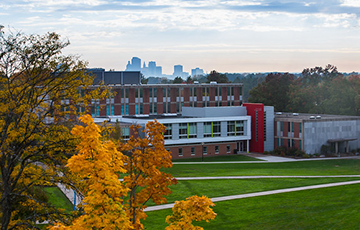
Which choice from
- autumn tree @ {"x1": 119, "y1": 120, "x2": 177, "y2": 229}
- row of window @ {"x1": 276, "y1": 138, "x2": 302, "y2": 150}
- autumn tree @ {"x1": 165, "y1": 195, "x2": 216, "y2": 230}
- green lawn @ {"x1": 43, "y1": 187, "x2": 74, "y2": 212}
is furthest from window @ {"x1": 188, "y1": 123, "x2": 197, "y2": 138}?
autumn tree @ {"x1": 165, "y1": 195, "x2": 216, "y2": 230}

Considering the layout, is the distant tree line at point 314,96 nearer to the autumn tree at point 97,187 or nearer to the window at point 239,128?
the window at point 239,128

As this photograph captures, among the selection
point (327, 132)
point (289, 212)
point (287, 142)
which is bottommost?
point (289, 212)

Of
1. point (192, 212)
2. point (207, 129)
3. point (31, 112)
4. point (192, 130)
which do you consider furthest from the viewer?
point (207, 129)

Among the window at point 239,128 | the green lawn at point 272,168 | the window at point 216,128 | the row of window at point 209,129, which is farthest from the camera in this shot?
the window at point 239,128

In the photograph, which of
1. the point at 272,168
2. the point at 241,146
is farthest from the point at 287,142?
the point at 272,168

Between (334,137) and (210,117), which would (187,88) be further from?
(334,137)

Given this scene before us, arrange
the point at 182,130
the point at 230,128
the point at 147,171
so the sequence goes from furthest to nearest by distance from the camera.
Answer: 1. the point at 230,128
2. the point at 182,130
3. the point at 147,171

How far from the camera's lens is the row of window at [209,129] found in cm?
6341

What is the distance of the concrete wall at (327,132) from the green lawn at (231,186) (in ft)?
65.7

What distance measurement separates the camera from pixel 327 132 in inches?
2586

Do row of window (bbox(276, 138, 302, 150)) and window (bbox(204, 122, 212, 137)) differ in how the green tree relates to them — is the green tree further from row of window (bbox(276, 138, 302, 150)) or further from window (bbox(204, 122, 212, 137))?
window (bbox(204, 122, 212, 137))

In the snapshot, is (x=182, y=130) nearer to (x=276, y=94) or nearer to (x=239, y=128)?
(x=239, y=128)

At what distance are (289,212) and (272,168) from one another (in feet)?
68.9

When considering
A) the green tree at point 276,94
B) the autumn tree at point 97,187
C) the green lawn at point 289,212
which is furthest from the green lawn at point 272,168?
the green tree at point 276,94
